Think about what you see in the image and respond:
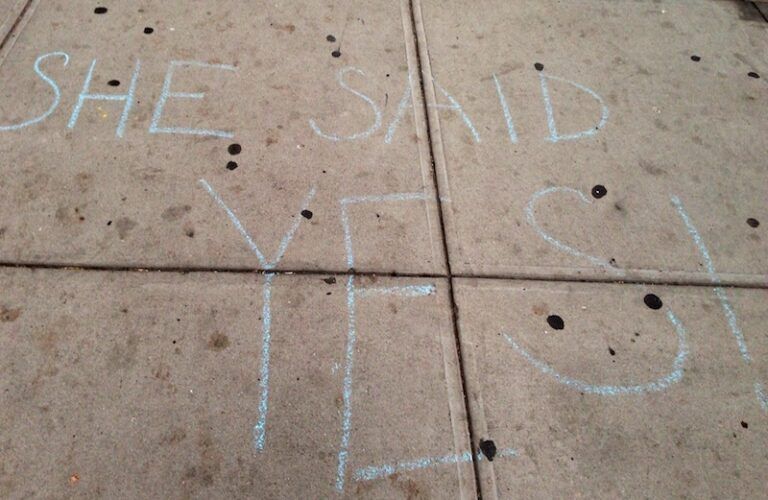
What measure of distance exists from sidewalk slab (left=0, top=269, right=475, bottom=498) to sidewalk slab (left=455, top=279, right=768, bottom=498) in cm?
15

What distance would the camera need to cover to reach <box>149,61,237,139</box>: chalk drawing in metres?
2.71

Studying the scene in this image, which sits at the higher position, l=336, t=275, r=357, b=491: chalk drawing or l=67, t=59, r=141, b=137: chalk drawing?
l=67, t=59, r=141, b=137: chalk drawing

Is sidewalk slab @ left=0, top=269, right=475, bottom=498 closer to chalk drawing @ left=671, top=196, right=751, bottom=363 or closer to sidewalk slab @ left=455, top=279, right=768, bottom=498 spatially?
sidewalk slab @ left=455, top=279, right=768, bottom=498

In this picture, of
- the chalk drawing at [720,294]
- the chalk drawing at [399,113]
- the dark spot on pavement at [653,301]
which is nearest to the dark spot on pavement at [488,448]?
the dark spot on pavement at [653,301]

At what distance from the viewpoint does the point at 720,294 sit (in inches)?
93.6

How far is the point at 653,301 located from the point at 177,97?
7.73ft

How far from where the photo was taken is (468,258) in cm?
238

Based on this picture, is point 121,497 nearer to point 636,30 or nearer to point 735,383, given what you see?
point 735,383

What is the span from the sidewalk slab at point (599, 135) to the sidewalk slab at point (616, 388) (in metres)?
0.15

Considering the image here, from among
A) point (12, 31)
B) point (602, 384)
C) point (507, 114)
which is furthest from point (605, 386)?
point (12, 31)

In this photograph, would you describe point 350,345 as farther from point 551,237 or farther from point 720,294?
point 720,294

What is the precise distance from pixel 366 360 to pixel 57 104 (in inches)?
77.3

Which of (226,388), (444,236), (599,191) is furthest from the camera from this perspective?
(599,191)

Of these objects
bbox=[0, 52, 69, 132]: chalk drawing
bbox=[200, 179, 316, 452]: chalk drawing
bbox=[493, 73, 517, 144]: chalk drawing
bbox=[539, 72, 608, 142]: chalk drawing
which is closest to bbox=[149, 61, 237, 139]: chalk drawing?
bbox=[200, 179, 316, 452]: chalk drawing
